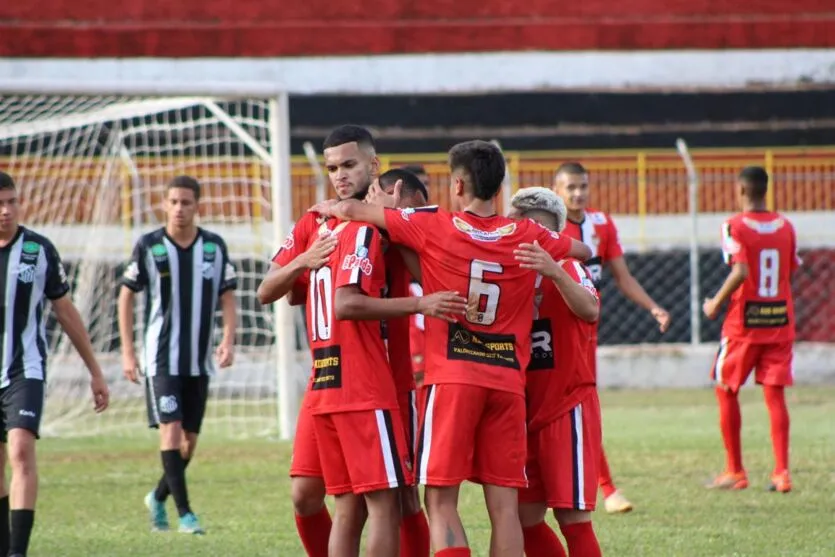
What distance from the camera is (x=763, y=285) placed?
9359 millimetres

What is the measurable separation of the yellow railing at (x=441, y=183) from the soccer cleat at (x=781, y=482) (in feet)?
24.3

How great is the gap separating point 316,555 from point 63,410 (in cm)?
825

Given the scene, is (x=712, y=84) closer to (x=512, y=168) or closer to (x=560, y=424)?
(x=512, y=168)

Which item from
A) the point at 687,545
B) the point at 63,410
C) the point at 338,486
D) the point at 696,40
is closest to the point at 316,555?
the point at 338,486

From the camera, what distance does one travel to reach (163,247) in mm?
8312

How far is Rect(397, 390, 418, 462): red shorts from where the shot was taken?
5.39m

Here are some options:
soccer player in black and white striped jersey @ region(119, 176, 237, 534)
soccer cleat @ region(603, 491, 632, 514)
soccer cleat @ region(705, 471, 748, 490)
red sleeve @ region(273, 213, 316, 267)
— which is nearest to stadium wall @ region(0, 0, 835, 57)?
soccer cleat @ region(705, 471, 748, 490)

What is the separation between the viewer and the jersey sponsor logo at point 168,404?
314 inches

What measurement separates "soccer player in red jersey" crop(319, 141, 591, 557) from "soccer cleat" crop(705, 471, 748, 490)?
4150 millimetres

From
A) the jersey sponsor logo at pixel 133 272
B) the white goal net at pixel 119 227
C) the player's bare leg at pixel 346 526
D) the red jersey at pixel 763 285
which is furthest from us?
the white goal net at pixel 119 227

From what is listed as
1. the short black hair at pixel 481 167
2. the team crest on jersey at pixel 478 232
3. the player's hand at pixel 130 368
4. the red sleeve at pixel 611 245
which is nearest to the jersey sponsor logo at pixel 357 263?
the team crest on jersey at pixel 478 232

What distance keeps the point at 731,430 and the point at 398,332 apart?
4348mm

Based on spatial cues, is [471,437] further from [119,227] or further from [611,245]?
[119,227]

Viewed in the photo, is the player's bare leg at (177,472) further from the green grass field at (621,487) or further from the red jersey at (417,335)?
the red jersey at (417,335)
